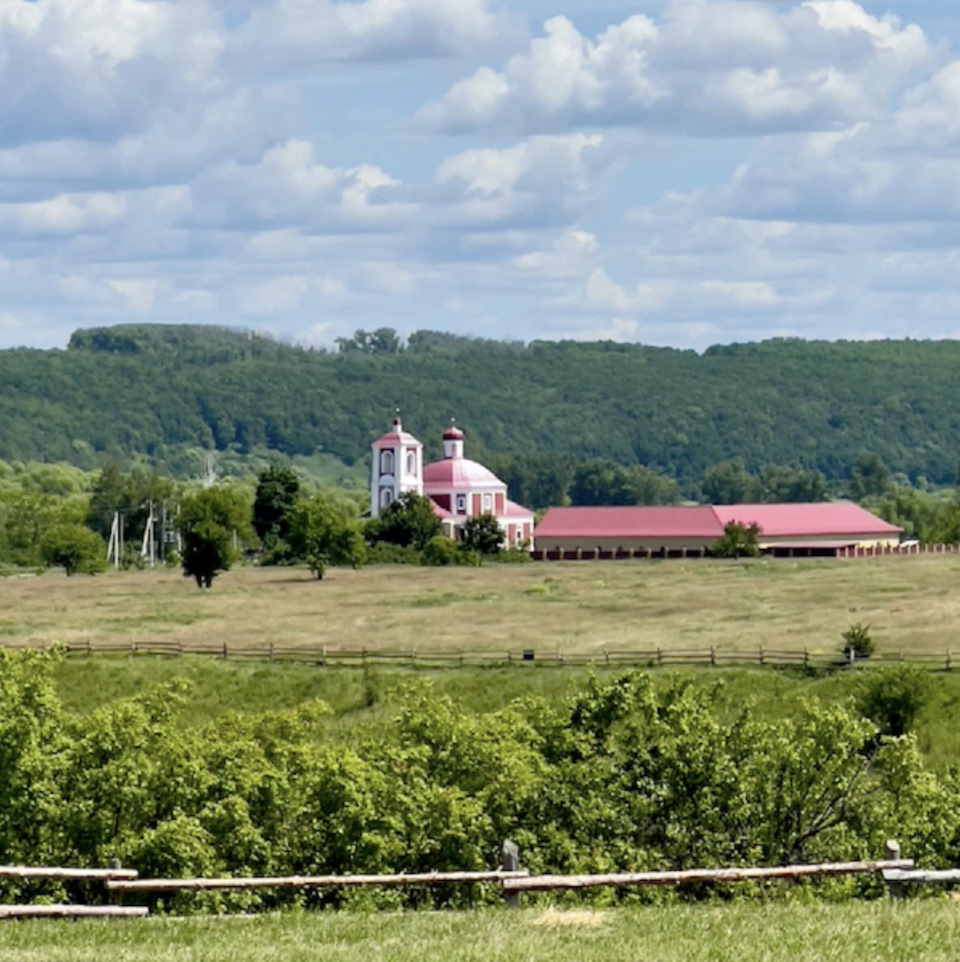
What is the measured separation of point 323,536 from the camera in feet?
354

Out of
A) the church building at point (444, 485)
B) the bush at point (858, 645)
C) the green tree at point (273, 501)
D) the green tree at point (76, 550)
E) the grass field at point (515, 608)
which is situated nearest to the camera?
the bush at point (858, 645)

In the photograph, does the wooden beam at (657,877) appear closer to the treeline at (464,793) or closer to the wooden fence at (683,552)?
the treeline at (464,793)

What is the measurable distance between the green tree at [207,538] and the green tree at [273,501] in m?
26.9

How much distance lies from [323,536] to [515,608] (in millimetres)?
26107

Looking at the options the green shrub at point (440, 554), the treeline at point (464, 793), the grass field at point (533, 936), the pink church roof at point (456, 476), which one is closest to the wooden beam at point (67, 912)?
the grass field at point (533, 936)

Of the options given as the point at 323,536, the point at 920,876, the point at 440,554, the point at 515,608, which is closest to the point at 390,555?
the point at 440,554

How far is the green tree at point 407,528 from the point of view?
417ft

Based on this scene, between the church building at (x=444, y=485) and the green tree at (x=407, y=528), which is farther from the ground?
the church building at (x=444, y=485)

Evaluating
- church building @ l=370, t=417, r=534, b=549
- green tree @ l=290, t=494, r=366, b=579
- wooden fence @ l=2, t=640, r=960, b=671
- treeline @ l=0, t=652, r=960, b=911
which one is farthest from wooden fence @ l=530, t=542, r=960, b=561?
treeline @ l=0, t=652, r=960, b=911

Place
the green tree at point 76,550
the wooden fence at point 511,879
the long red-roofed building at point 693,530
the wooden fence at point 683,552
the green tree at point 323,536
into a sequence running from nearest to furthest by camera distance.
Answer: the wooden fence at point 511,879
the green tree at point 323,536
the green tree at point 76,550
the wooden fence at point 683,552
the long red-roofed building at point 693,530

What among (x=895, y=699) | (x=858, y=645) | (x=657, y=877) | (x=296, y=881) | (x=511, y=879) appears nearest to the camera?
(x=511, y=879)

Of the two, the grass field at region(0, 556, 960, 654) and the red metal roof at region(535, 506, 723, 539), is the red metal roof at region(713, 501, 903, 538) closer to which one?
the red metal roof at region(535, 506, 723, 539)

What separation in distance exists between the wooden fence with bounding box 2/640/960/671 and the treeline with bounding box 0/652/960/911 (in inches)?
960

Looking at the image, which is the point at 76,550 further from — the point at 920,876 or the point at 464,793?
the point at 920,876
